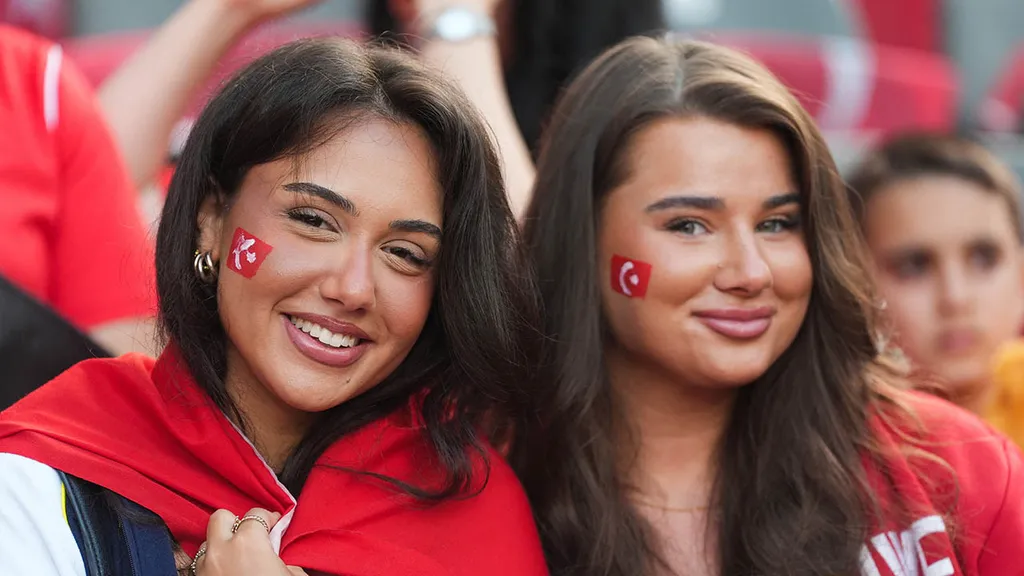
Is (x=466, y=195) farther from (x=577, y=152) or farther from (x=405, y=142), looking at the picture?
(x=577, y=152)

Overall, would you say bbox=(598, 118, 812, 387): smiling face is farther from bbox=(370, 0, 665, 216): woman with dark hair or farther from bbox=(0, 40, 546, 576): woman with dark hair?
bbox=(370, 0, 665, 216): woman with dark hair

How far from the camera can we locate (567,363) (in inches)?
89.7

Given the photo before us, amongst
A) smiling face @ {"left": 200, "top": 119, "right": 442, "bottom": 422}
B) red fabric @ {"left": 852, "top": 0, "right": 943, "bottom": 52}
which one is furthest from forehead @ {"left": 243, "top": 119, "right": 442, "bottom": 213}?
red fabric @ {"left": 852, "top": 0, "right": 943, "bottom": 52}

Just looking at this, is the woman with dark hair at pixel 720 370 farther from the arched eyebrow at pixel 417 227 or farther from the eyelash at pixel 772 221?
the arched eyebrow at pixel 417 227

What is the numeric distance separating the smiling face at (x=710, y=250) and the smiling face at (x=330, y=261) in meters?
0.40

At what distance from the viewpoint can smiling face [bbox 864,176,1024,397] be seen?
2.95 metres

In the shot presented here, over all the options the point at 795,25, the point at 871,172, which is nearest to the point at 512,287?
the point at 871,172

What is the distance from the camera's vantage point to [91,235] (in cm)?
241

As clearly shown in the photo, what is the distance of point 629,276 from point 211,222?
67cm

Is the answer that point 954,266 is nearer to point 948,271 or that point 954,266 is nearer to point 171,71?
point 948,271

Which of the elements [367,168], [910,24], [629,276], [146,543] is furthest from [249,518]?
[910,24]

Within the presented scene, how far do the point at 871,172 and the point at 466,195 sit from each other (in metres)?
1.54

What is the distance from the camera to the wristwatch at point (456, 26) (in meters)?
2.92

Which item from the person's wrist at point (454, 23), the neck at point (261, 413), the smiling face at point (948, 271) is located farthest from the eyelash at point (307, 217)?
the smiling face at point (948, 271)
